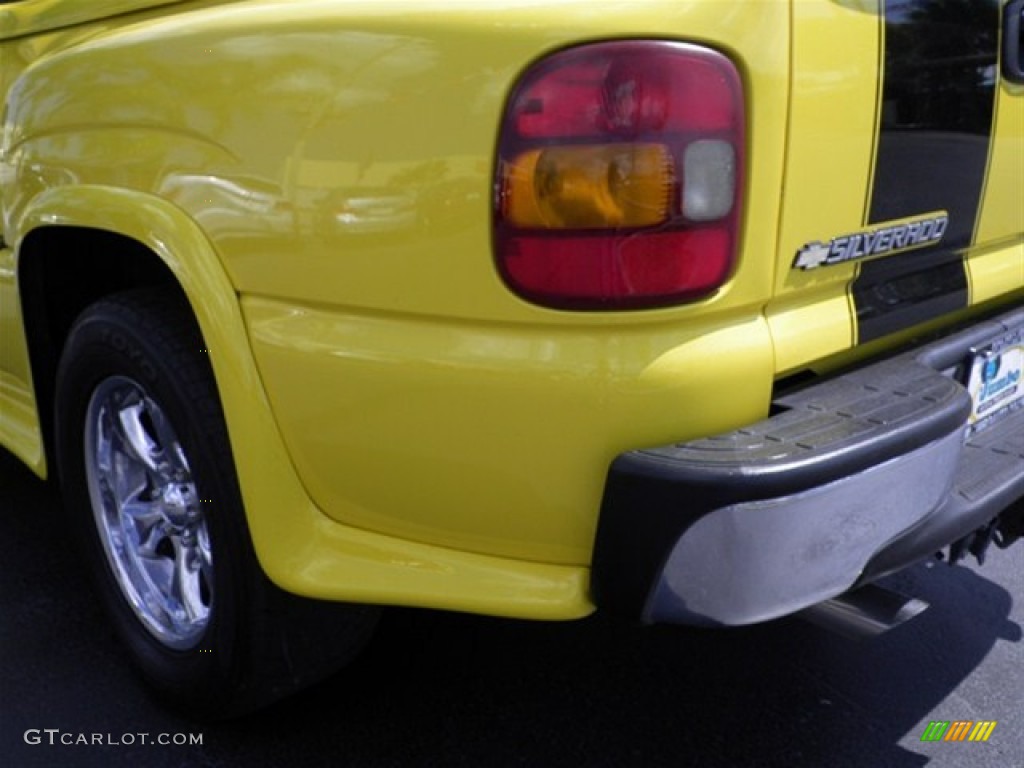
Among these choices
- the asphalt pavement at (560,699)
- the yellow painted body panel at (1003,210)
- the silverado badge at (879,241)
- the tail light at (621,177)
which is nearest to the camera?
the tail light at (621,177)

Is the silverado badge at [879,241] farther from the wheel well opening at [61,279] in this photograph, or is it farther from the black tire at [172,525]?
the wheel well opening at [61,279]

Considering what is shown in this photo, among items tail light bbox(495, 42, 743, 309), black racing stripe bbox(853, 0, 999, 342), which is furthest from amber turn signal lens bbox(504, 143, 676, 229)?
black racing stripe bbox(853, 0, 999, 342)

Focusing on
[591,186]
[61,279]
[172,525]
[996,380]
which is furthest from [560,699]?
[61,279]

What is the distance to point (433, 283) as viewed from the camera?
1.58 metres

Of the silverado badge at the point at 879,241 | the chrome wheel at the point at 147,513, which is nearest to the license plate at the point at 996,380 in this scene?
the silverado badge at the point at 879,241

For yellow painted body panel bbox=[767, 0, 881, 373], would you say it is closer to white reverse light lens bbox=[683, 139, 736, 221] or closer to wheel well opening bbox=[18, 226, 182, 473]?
white reverse light lens bbox=[683, 139, 736, 221]

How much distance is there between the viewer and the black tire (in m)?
1.93

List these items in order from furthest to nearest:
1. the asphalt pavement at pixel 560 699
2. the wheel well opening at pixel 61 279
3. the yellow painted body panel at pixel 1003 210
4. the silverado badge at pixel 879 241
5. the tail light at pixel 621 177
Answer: the wheel well opening at pixel 61 279, the asphalt pavement at pixel 560 699, the yellow painted body panel at pixel 1003 210, the silverado badge at pixel 879 241, the tail light at pixel 621 177

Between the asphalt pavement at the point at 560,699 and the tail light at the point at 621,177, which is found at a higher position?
the tail light at the point at 621,177

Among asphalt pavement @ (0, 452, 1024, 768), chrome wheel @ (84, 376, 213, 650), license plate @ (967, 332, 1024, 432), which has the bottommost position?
asphalt pavement @ (0, 452, 1024, 768)

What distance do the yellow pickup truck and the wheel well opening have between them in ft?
0.88

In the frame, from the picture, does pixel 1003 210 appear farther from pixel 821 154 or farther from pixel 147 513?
pixel 147 513

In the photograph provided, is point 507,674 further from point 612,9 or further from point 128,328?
point 612,9

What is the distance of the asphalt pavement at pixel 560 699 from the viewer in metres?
2.19
